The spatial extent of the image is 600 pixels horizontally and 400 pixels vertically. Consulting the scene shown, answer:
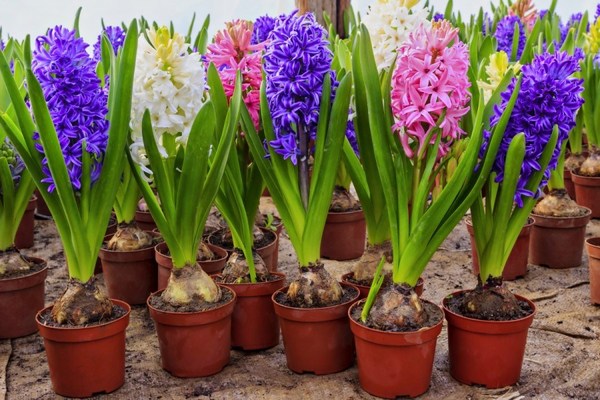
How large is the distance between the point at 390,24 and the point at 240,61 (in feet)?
1.89

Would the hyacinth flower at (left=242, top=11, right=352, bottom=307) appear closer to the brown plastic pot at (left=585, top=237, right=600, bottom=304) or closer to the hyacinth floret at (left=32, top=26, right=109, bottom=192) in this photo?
the hyacinth floret at (left=32, top=26, right=109, bottom=192)

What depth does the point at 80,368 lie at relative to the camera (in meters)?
2.04

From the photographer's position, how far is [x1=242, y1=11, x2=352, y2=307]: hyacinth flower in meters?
2.04

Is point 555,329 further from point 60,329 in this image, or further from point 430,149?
point 60,329

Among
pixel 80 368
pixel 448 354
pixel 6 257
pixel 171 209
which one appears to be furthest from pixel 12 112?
pixel 448 354

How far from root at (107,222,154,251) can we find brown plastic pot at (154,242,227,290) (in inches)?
6.8

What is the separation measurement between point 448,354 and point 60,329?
1151 mm

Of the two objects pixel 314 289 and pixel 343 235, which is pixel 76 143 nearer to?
pixel 314 289

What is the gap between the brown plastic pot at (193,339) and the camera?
2.14 metres

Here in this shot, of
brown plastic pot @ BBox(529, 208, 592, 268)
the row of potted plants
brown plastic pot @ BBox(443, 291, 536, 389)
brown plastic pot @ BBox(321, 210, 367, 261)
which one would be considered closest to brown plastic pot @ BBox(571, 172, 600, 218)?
brown plastic pot @ BBox(529, 208, 592, 268)

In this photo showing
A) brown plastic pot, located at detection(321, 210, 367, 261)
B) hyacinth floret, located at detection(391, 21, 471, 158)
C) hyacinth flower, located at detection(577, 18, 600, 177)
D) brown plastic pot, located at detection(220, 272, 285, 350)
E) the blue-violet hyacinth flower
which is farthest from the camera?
the blue-violet hyacinth flower

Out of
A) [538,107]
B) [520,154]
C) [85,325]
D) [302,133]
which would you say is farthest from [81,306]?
[538,107]

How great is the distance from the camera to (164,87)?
81.8 inches

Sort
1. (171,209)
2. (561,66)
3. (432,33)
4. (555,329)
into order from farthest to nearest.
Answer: (555,329) → (171,209) → (561,66) → (432,33)
